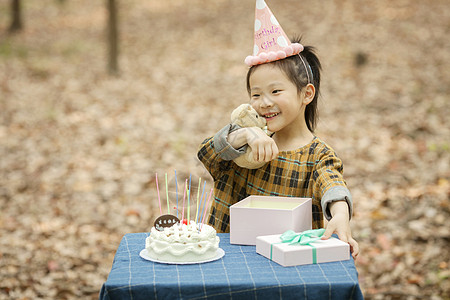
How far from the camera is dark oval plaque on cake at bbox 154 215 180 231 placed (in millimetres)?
1904

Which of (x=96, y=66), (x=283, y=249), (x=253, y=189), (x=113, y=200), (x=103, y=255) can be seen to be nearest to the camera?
(x=283, y=249)

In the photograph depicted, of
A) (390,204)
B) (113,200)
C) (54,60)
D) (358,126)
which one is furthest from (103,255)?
(54,60)

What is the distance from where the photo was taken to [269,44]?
2.19 m

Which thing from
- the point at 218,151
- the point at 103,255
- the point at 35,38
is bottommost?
the point at 103,255

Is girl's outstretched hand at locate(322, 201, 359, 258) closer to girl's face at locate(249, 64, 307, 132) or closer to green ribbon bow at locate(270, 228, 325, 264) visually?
green ribbon bow at locate(270, 228, 325, 264)

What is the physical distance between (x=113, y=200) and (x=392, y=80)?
18.6 ft

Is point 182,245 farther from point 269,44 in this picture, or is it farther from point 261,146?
point 269,44

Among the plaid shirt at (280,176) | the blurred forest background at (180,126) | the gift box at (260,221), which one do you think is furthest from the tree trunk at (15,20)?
the gift box at (260,221)

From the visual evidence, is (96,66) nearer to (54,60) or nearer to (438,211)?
(54,60)

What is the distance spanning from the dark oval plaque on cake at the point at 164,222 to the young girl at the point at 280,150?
338 millimetres

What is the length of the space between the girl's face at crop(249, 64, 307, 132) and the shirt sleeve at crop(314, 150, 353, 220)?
0.22 m

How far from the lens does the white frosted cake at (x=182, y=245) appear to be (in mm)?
1769

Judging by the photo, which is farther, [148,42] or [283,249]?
[148,42]

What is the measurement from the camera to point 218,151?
2.12m
